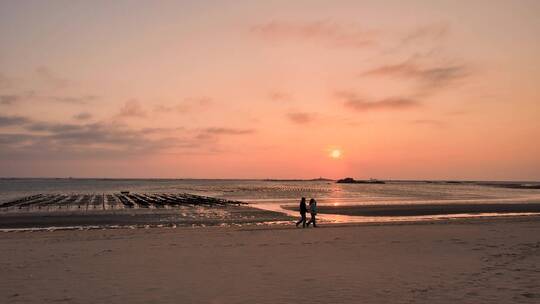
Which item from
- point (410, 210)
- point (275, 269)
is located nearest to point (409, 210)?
point (410, 210)

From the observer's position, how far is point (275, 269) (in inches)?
502

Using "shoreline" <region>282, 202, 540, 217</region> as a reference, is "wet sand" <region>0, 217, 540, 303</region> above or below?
above

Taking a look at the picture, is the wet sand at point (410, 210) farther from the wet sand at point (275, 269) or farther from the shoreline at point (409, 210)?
the wet sand at point (275, 269)

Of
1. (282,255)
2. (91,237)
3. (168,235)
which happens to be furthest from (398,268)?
(91,237)

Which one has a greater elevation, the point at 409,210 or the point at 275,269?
the point at 275,269

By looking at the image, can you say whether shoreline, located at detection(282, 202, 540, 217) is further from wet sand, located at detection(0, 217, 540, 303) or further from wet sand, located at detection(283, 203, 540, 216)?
wet sand, located at detection(0, 217, 540, 303)

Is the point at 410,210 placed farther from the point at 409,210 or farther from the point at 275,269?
the point at 275,269

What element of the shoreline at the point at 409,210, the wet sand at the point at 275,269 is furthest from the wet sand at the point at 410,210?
the wet sand at the point at 275,269

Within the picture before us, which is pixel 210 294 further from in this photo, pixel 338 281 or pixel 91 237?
pixel 91 237

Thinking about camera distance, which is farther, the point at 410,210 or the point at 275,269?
the point at 410,210

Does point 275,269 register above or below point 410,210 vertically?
above

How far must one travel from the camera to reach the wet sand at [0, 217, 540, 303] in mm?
9938

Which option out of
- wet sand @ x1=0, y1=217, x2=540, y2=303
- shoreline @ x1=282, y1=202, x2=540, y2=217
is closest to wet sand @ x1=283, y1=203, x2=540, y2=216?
shoreline @ x1=282, y1=202, x2=540, y2=217

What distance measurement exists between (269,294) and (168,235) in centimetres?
1217
